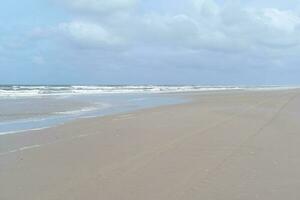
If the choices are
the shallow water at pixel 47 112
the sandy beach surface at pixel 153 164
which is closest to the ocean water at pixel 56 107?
the shallow water at pixel 47 112

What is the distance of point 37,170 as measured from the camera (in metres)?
Result: 7.27

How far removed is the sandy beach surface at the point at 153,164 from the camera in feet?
18.9

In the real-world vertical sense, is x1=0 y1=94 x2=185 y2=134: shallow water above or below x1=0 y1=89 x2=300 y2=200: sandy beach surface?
below

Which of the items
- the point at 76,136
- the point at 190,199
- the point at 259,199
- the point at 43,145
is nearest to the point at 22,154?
the point at 43,145

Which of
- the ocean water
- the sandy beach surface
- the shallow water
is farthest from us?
the ocean water

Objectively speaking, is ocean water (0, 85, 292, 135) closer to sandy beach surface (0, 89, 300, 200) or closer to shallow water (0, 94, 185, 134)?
shallow water (0, 94, 185, 134)

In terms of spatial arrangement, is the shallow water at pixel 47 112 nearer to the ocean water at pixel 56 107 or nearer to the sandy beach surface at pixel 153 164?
the ocean water at pixel 56 107

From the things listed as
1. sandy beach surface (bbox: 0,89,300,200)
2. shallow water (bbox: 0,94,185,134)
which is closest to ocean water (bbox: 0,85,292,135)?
shallow water (bbox: 0,94,185,134)

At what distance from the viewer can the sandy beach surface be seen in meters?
5.77

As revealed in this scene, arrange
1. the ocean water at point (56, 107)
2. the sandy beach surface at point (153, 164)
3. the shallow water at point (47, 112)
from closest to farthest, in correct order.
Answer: the sandy beach surface at point (153, 164)
the shallow water at point (47, 112)
the ocean water at point (56, 107)

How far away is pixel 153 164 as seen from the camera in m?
7.49

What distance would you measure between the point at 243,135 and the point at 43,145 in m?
5.02

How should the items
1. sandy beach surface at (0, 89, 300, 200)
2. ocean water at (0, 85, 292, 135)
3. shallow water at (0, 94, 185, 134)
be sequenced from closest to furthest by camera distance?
sandy beach surface at (0, 89, 300, 200) → shallow water at (0, 94, 185, 134) → ocean water at (0, 85, 292, 135)

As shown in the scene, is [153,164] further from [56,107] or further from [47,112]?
[56,107]
